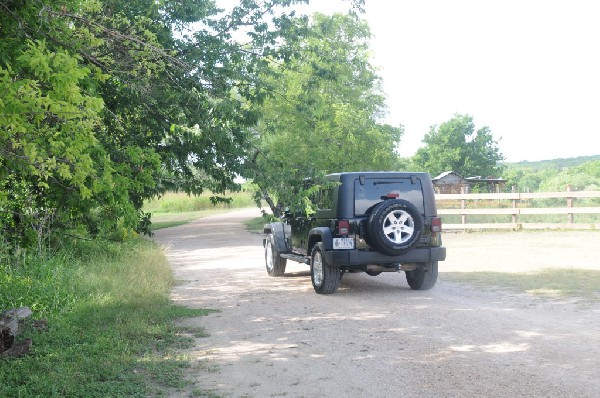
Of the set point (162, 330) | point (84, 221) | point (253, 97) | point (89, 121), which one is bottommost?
point (162, 330)

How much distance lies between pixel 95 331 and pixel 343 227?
4.47 m

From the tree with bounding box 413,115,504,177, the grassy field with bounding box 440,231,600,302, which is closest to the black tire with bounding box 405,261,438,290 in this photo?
the grassy field with bounding box 440,231,600,302

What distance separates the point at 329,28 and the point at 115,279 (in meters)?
6.87

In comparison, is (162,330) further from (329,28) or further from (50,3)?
(329,28)

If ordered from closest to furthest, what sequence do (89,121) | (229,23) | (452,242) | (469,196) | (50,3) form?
(89,121) < (50,3) < (229,23) < (452,242) < (469,196)

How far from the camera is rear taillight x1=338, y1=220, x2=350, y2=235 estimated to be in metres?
11.4

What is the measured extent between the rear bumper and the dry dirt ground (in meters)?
0.58

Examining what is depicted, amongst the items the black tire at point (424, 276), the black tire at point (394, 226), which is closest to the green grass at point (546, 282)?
the black tire at point (424, 276)

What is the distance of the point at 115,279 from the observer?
11.7 meters

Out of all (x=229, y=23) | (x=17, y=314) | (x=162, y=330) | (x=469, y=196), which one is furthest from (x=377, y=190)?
(x=469, y=196)

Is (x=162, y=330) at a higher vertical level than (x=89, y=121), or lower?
lower

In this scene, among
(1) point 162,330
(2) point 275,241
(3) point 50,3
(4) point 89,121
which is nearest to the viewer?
(4) point 89,121

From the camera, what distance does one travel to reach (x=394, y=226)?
11219mm

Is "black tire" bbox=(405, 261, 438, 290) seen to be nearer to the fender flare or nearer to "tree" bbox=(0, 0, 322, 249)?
the fender flare
